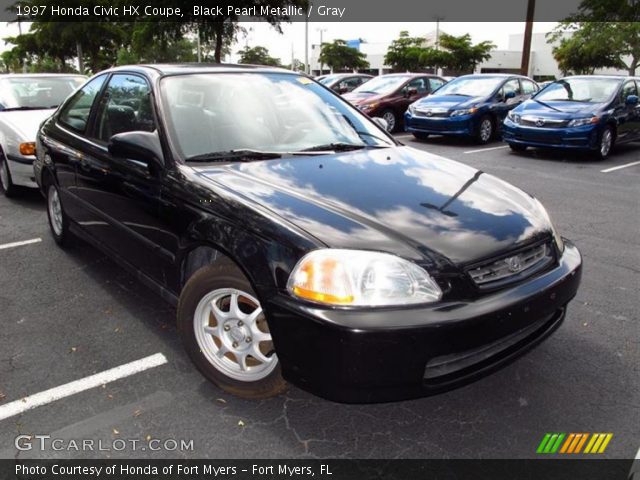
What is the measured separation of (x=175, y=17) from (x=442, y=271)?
22.7m

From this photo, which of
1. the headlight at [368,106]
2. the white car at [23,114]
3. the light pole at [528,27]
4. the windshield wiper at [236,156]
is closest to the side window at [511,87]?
the headlight at [368,106]

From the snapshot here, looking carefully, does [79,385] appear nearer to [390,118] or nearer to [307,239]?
[307,239]

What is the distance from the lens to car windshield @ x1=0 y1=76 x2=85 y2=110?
277 inches

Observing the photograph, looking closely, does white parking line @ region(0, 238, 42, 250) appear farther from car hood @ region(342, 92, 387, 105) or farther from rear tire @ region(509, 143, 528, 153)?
car hood @ region(342, 92, 387, 105)

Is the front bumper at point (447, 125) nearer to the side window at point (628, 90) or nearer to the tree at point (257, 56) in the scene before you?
the side window at point (628, 90)

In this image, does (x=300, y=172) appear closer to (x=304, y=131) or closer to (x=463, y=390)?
(x=304, y=131)

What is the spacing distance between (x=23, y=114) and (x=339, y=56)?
66.2 meters

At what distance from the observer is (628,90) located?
1050cm

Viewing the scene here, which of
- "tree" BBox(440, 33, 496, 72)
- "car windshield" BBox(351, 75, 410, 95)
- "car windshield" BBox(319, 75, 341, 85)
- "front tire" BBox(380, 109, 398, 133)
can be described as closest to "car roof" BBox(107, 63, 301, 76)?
"front tire" BBox(380, 109, 398, 133)

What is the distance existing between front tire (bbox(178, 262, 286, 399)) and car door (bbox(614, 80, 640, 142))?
378 inches


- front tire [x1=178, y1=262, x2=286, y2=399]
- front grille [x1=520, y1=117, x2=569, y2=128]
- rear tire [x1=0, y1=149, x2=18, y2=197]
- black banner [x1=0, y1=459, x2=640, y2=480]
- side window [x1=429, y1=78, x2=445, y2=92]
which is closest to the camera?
black banner [x1=0, y1=459, x2=640, y2=480]

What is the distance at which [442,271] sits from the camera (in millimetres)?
2201

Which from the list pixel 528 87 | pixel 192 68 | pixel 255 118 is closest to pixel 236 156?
pixel 255 118

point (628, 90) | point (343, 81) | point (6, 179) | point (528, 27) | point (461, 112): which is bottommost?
point (6, 179)
